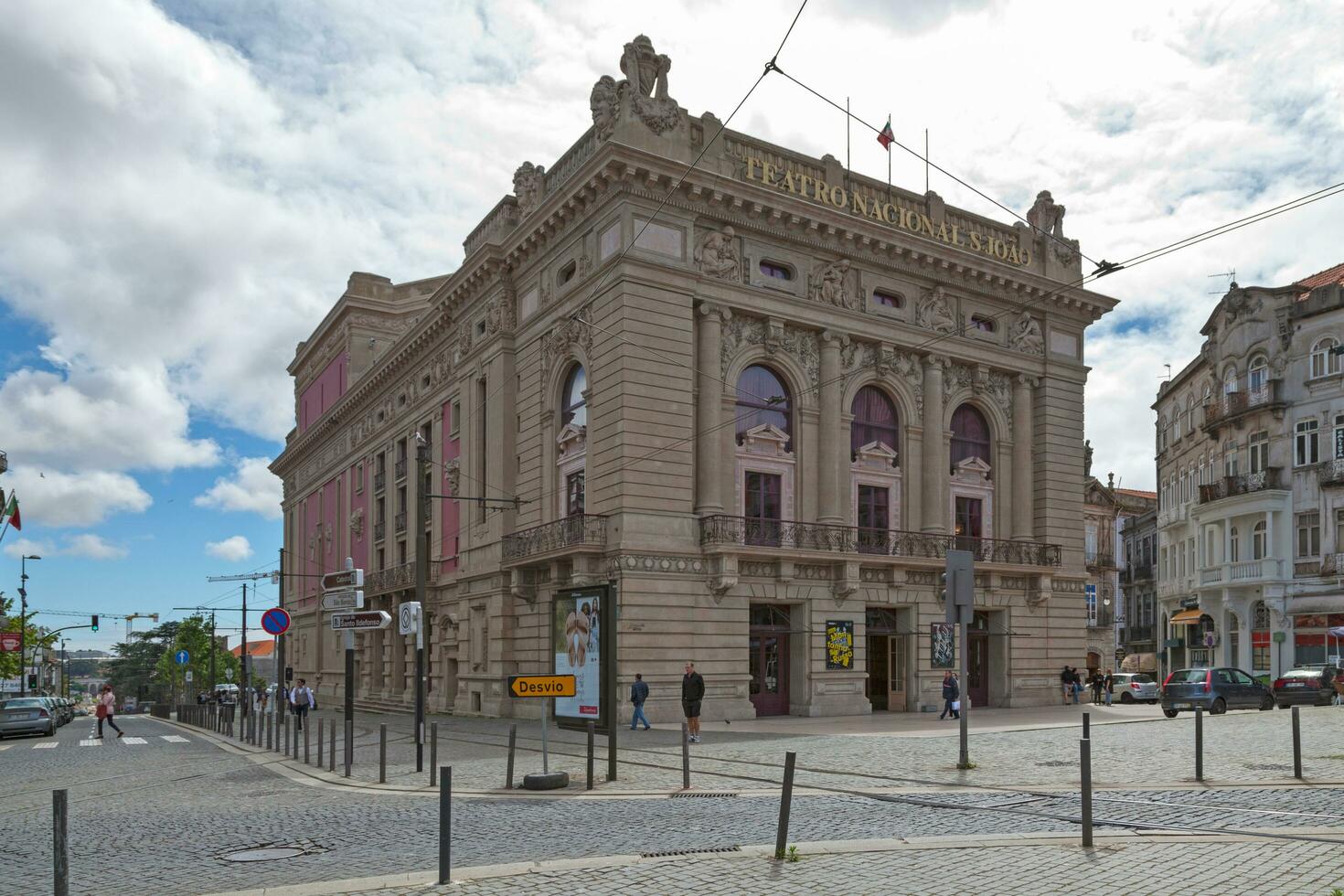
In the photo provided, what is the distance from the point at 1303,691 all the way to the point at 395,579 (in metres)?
34.9

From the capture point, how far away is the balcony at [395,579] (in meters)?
45.5

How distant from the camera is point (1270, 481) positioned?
52.3 meters

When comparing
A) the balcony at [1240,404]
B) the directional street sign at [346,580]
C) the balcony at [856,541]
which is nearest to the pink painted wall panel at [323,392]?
the balcony at [856,541]

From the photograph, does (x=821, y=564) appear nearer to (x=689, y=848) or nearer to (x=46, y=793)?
(x=46, y=793)

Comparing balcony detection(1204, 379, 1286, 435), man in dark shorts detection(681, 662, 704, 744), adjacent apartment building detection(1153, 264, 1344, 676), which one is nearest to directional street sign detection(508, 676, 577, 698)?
man in dark shorts detection(681, 662, 704, 744)

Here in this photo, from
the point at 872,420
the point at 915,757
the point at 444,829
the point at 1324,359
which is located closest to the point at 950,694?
the point at 872,420

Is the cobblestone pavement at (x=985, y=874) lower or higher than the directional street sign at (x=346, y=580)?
lower

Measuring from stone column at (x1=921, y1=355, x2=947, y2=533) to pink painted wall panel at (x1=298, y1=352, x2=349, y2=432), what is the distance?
1436 inches

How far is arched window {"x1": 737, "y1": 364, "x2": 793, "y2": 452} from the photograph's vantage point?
34.3 m

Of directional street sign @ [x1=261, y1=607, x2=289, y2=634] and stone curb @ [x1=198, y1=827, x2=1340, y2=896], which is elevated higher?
directional street sign @ [x1=261, y1=607, x2=289, y2=634]

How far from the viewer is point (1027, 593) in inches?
1580

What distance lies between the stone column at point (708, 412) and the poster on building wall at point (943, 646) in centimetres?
897

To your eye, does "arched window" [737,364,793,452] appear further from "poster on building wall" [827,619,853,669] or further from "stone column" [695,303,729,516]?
"poster on building wall" [827,619,853,669]

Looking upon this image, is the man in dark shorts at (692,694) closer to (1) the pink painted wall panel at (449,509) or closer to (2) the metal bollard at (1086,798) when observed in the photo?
(2) the metal bollard at (1086,798)
